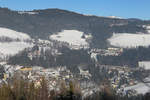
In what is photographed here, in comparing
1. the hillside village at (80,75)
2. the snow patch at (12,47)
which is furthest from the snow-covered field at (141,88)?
the snow patch at (12,47)

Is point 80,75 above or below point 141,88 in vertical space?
above

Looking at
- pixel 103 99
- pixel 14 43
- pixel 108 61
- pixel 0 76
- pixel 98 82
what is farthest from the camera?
pixel 14 43

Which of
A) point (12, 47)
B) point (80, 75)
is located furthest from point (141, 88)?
point (12, 47)

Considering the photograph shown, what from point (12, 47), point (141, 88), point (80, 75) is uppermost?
point (12, 47)

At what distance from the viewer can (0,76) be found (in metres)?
82.8

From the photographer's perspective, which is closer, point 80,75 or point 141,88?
point 141,88

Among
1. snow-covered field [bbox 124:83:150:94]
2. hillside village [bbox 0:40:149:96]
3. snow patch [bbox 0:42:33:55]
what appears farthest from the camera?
snow patch [bbox 0:42:33:55]

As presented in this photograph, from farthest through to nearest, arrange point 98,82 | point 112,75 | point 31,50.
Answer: point 31,50 < point 112,75 < point 98,82

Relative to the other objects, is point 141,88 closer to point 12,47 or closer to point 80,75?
point 80,75

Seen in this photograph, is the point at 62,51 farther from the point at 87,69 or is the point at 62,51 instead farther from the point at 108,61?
the point at 87,69

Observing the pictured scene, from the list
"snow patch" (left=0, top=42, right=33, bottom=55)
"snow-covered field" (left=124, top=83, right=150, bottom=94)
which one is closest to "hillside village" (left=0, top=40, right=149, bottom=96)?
"snow-covered field" (left=124, top=83, right=150, bottom=94)

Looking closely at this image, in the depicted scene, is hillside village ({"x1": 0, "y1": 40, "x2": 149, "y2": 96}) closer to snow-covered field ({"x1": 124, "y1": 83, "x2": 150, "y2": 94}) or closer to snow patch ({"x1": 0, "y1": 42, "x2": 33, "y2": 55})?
snow-covered field ({"x1": 124, "y1": 83, "x2": 150, "y2": 94})

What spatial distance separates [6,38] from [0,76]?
11187 centimetres

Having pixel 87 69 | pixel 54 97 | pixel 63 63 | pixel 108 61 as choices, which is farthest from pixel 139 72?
pixel 54 97
